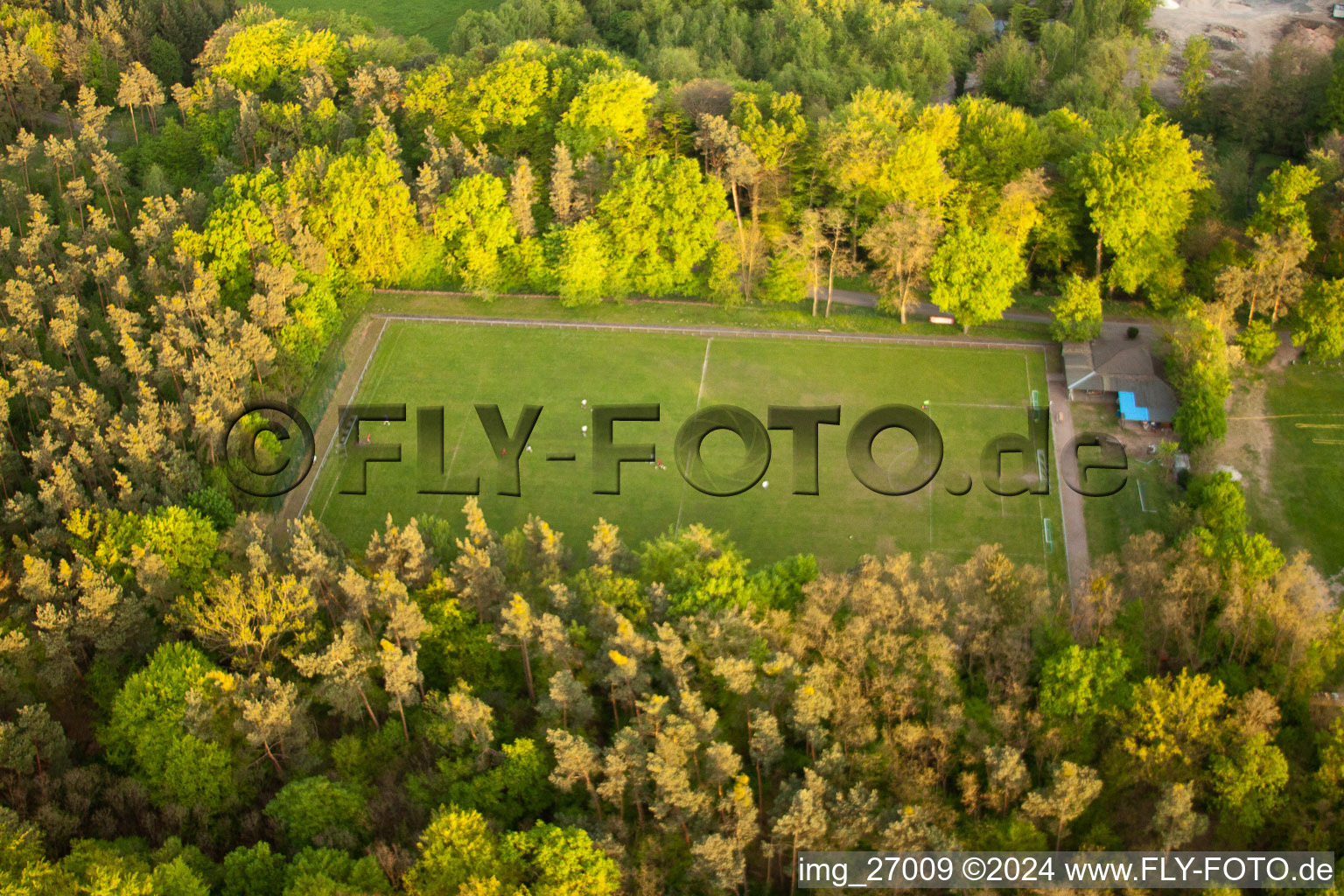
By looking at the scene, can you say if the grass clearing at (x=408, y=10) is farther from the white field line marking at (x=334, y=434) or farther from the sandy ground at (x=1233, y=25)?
the sandy ground at (x=1233, y=25)

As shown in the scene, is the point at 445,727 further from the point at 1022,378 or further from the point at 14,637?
the point at 1022,378

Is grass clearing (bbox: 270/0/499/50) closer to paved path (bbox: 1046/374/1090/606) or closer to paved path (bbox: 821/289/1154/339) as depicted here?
paved path (bbox: 821/289/1154/339)

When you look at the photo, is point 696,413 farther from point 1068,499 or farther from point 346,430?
point 1068,499

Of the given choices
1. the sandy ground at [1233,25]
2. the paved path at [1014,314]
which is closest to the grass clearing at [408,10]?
the paved path at [1014,314]

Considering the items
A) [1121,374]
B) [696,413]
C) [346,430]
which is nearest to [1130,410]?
[1121,374]

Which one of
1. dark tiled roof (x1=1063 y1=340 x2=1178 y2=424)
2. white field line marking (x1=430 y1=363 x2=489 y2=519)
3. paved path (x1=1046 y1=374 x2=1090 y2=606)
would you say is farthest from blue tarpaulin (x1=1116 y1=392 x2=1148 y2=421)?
white field line marking (x1=430 y1=363 x2=489 y2=519)

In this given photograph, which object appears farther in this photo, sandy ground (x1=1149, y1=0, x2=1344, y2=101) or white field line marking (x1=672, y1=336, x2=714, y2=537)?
sandy ground (x1=1149, y1=0, x2=1344, y2=101)
